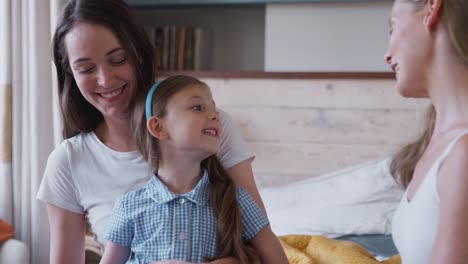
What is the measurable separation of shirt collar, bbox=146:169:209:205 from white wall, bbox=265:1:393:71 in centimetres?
160

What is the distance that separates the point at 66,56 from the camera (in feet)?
4.28

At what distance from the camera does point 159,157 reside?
125 cm

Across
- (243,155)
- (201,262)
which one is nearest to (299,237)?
(243,155)

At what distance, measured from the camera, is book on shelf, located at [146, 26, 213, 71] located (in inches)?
112

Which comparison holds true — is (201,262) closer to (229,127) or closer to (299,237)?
(229,127)

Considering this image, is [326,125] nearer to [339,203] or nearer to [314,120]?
[314,120]

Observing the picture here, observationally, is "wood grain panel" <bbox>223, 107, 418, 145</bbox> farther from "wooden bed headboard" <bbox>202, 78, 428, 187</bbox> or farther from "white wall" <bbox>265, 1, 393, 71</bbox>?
"white wall" <bbox>265, 1, 393, 71</bbox>

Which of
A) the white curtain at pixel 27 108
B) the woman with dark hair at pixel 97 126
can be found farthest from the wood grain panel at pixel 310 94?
the woman with dark hair at pixel 97 126

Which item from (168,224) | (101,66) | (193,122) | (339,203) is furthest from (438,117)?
(339,203)

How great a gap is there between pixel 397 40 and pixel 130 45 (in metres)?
0.57

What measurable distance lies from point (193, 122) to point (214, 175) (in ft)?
0.51

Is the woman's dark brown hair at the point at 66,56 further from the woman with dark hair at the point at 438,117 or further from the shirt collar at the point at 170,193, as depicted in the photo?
the woman with dark hair at the point at 438,117

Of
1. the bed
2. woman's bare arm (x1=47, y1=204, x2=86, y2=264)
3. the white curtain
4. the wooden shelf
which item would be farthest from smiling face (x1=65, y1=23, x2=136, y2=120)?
the wooden shelf

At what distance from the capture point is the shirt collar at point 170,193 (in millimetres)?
1200
